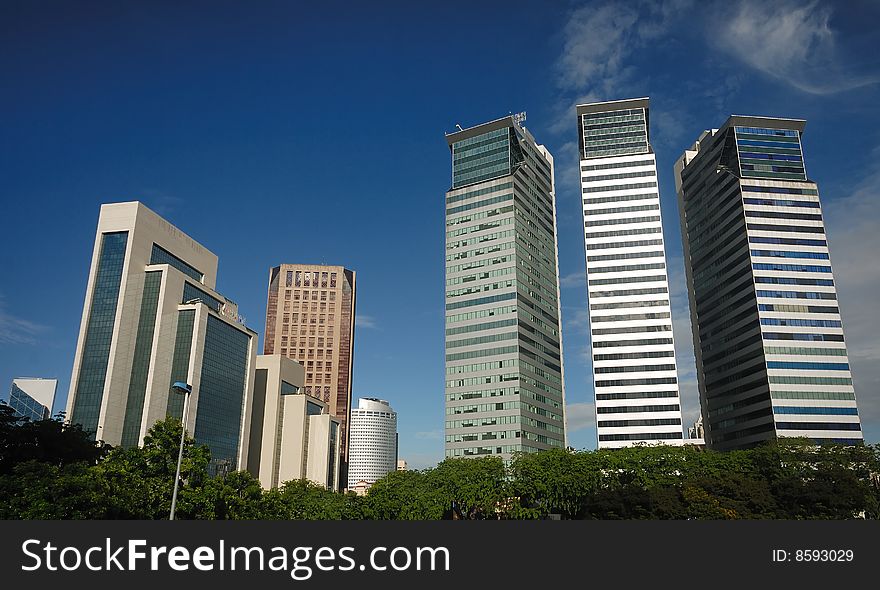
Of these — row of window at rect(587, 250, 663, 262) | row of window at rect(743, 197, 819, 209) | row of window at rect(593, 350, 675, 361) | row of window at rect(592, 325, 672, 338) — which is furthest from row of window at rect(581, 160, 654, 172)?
row of window at rect(593, 350, 675, 361)

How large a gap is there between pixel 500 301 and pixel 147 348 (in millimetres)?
81118

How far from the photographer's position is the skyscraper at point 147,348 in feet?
339

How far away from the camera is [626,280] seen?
17175 centimetres

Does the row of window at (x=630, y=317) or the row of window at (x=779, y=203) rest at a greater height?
the row of window at (x=779, y=203)

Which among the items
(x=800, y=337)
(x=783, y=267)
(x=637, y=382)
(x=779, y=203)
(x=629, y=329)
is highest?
(x=779, y=203)

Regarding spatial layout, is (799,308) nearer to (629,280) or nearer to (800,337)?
(800,337)

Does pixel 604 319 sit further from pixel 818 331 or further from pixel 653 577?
pixel 653 577

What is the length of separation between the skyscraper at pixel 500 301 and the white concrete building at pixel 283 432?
3481cm

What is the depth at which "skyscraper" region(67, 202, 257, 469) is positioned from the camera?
103 meters

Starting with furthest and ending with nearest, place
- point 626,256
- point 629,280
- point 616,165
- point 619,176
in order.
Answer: point 616,165, point 619,176, point 626,256, point 629,280

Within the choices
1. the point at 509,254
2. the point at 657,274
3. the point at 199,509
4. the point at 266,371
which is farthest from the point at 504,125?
the point at 199,509

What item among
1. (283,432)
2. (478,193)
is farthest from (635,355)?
(283,432)

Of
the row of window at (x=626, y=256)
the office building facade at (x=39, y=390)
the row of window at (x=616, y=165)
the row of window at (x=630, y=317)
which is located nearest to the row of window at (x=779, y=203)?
the row of window at (x=626, y=256)

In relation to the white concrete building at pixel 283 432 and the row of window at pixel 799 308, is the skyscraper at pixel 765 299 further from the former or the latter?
the white concrete building at pixel 283 432
